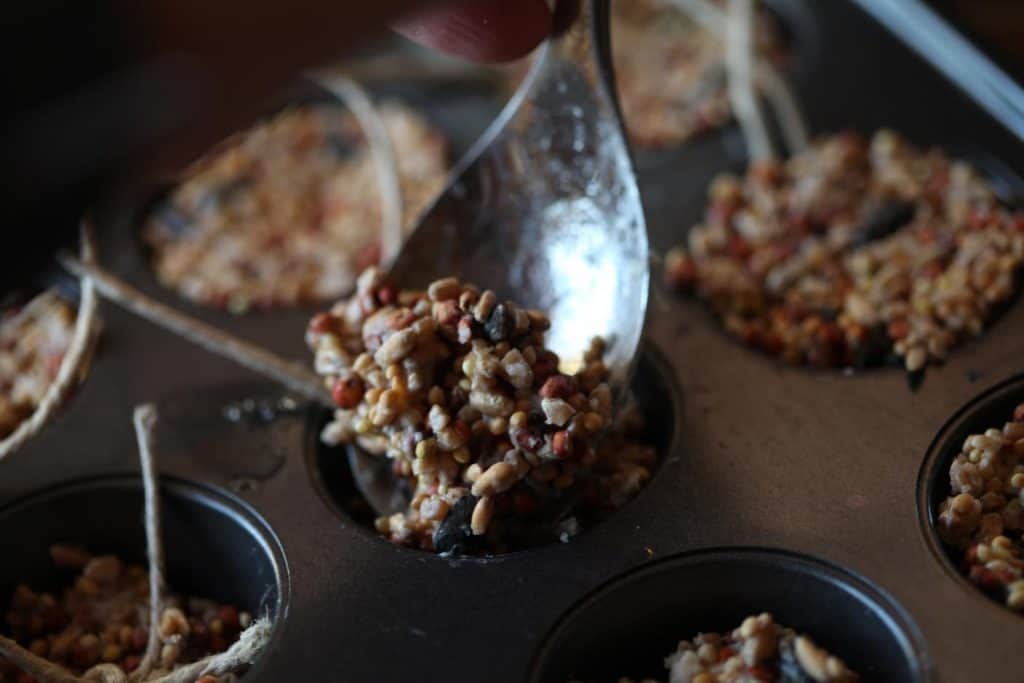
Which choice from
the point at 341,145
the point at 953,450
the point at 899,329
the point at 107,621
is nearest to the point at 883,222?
the point at 899,329

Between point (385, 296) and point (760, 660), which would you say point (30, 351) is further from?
point (760, 660)

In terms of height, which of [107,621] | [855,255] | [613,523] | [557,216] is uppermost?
[557,216]

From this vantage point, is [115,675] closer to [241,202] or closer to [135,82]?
[135,82]

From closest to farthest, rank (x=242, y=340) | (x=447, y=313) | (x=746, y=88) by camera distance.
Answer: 1. (x=447, y=313)
2. (x=242, y=340)
3. (x=746, y=88)

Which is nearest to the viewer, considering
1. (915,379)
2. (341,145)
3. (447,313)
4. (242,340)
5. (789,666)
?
(789,666)

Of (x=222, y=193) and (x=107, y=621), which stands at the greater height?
(x=222, y=193)

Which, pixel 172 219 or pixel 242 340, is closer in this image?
pixel 242 340

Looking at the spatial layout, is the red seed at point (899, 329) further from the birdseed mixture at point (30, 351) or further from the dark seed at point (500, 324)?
the birdseed mixture at point (30, 351)

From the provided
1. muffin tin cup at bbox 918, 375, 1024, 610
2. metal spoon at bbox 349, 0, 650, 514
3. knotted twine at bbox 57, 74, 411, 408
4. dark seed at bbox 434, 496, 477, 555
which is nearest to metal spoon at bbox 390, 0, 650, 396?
metal spoon at bbox 349, 0, 650, 514
